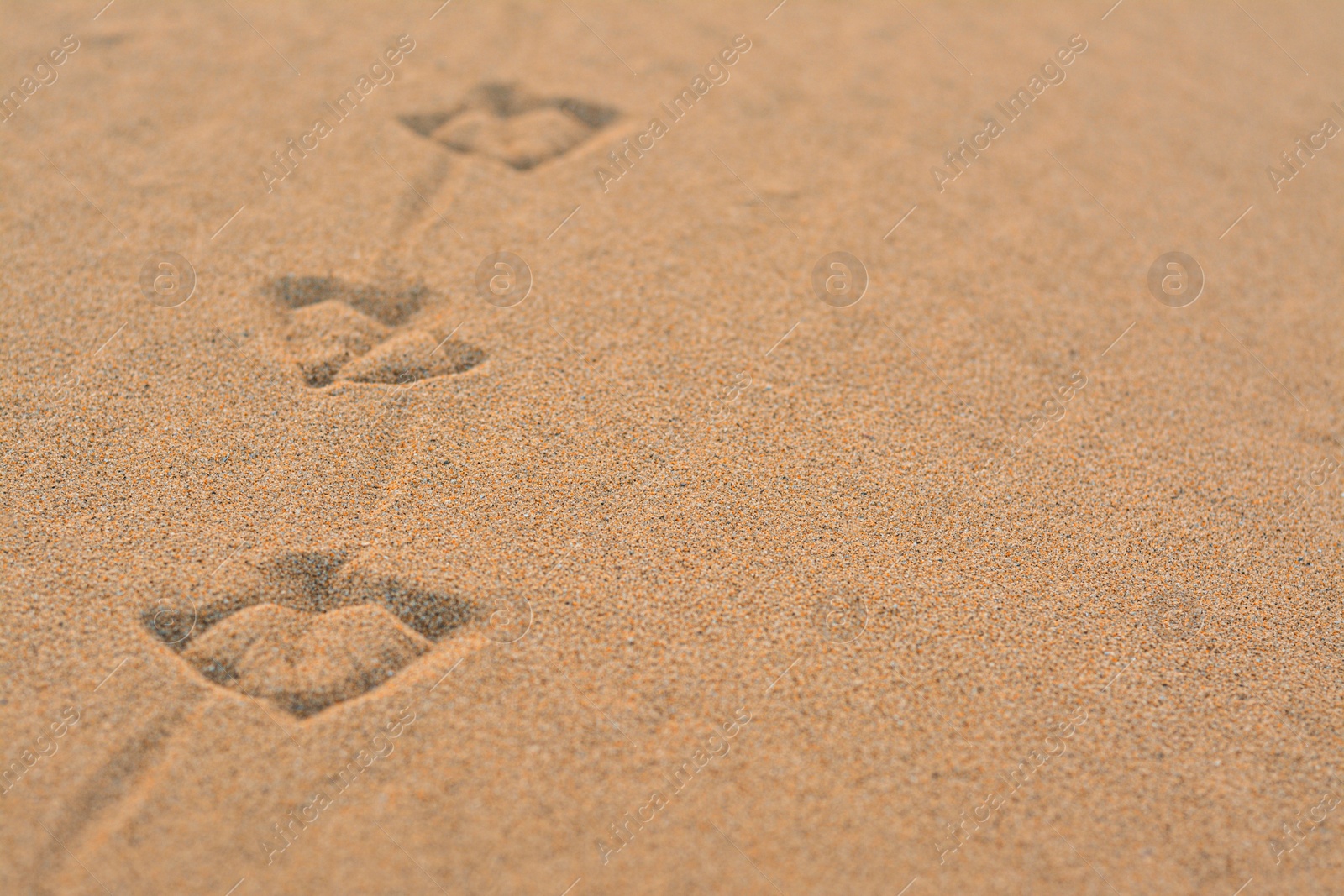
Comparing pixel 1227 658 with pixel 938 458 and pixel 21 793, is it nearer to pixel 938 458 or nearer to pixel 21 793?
pixel 938 458

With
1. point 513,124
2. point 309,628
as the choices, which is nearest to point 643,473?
point 309,628

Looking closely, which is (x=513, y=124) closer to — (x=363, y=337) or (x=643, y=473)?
(x=363, y=337)

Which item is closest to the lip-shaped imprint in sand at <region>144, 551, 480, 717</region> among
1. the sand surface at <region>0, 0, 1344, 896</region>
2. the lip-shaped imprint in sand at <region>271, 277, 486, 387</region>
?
the sand surface at <region>0, 0, 1344, 896</region>

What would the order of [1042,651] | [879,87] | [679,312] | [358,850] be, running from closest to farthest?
1. [358,850]
2. [1042,651]
3. [679,312]
4. [879,87]

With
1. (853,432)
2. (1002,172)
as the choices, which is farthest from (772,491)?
(1002,172)

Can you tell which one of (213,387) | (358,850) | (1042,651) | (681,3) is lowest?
(1042,651)

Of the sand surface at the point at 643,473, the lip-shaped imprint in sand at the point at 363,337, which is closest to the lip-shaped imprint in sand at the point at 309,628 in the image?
the sand surface at the point at 643,473

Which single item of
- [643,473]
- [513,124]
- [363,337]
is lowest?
[643,473]

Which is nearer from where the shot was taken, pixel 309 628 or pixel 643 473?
pixel 309 628
